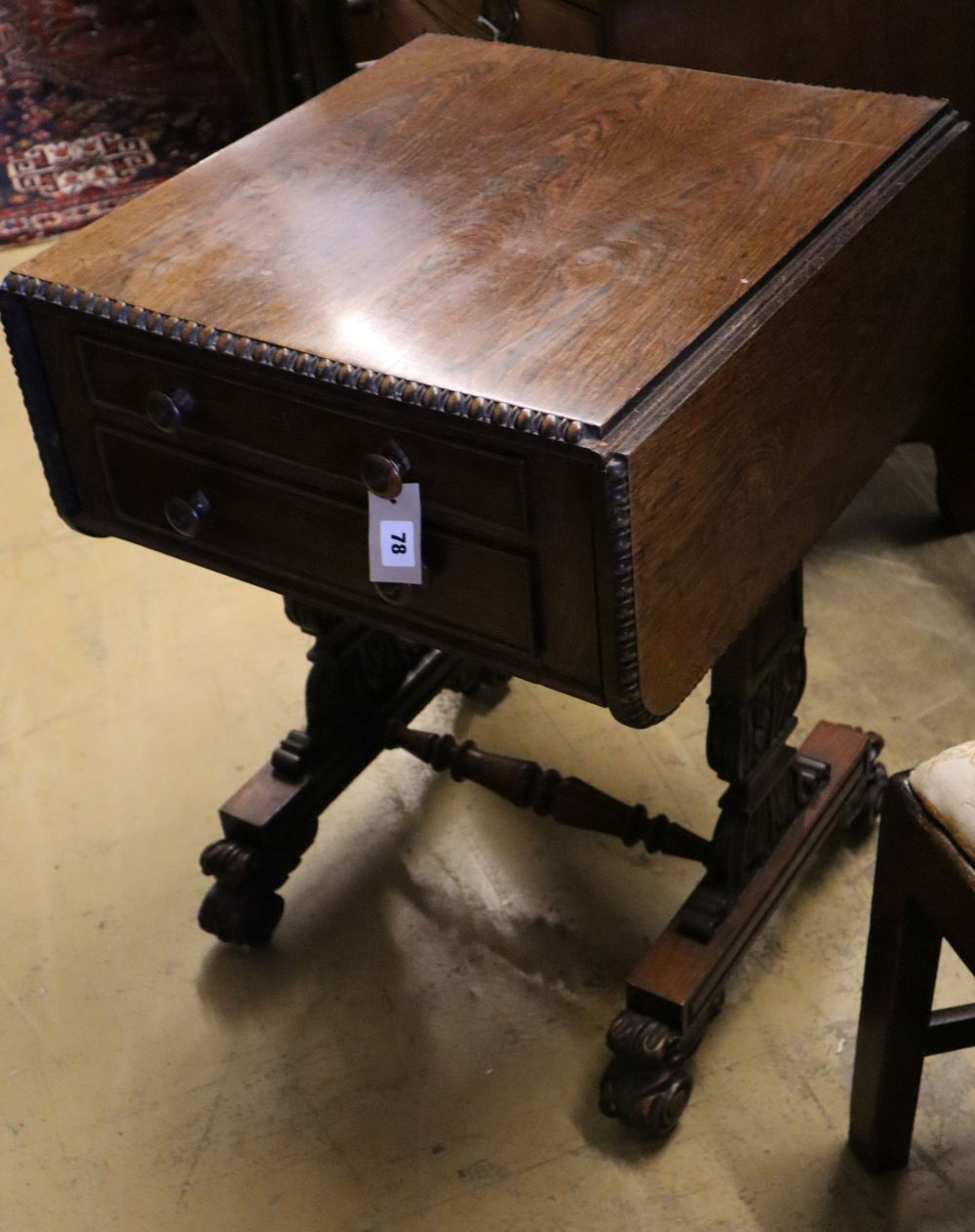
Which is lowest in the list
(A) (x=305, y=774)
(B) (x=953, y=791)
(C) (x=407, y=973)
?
(C) (x=407, y=973)

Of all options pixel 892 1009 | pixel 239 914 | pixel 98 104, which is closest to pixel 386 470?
pixel 892 1009

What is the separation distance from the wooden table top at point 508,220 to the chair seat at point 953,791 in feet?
1.30

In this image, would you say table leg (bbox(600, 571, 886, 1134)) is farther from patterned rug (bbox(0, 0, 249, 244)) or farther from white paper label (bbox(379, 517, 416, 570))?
patterned rug (bbox(0, 0, 249, 244))

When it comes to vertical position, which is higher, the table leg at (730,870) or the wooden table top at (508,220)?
the wooden table top at (508,220)

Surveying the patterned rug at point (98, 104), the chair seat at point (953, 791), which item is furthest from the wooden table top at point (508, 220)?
the patterned rug at point (98, 104)

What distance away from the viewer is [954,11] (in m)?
2.08

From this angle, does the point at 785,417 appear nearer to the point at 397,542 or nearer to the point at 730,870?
the point at 397,542

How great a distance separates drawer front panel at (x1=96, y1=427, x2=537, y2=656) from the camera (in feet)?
4.42

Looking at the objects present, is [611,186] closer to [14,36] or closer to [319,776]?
[319,776]

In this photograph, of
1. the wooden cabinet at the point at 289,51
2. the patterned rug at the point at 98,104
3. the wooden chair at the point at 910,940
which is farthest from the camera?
the patterned rug at the point at 98,104

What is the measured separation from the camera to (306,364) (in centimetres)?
130

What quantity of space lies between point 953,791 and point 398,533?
1.61 ft

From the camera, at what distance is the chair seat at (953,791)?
1.28m

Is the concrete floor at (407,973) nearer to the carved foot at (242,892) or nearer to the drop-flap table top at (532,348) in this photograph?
the carved foot at (242,892)
